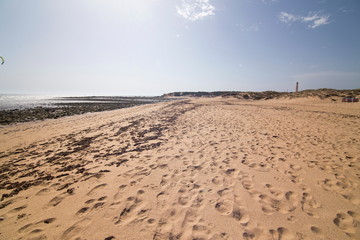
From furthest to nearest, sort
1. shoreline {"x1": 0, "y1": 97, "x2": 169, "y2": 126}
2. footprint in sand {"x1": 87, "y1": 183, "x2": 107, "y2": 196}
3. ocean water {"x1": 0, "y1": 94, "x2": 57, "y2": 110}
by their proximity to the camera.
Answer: ocean water {"x1": 0, "y1": 94, "x2": 57, "y2": 110} → shoreline {"x1": 0, "y1": 97, "x2": 169, "y2": 126} → footprint in sand {"x1": 87, "y1": 183, "x2": 107, "y2": 196}

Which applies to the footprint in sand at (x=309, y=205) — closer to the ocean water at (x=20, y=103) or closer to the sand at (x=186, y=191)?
the sand at (x=186, y=191)

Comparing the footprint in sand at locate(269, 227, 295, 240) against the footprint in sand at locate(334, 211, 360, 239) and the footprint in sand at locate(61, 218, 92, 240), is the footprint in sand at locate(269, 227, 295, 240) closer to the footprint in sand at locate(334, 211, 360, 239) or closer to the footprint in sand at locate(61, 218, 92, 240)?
the footprint in sand at locate(334, 211, 360, 239)

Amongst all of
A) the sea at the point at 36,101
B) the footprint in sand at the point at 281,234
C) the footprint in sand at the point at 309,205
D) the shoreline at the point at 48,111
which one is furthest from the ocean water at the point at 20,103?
the footprint in sand at the point at 309,205

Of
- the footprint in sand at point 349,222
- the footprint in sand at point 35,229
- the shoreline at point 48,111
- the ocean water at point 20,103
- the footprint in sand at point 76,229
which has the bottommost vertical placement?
the footprint in sand at point 35,229

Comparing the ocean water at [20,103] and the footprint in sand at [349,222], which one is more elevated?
the ocean water at [20,103]

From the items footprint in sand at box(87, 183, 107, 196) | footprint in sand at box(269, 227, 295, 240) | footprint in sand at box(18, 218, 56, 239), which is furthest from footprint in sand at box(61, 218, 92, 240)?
footprint in sand at box(269, 227, 295, 240)

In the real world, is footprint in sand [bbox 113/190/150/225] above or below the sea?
below

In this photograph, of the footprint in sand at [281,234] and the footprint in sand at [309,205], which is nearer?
the footprint in sand at [281,234]

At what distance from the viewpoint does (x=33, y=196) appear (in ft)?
11.7

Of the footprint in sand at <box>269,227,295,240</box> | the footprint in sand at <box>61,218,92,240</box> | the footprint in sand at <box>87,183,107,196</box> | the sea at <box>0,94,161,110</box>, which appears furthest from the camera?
the sea at <box>0,94,161,110</box>

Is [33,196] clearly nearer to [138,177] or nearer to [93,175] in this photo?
[93,175]

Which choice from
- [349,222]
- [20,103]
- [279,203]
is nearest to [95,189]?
[279,203]

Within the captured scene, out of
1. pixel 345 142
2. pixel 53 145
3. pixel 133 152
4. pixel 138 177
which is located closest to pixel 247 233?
pixel 138 177

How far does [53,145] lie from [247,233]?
29.9 ft
